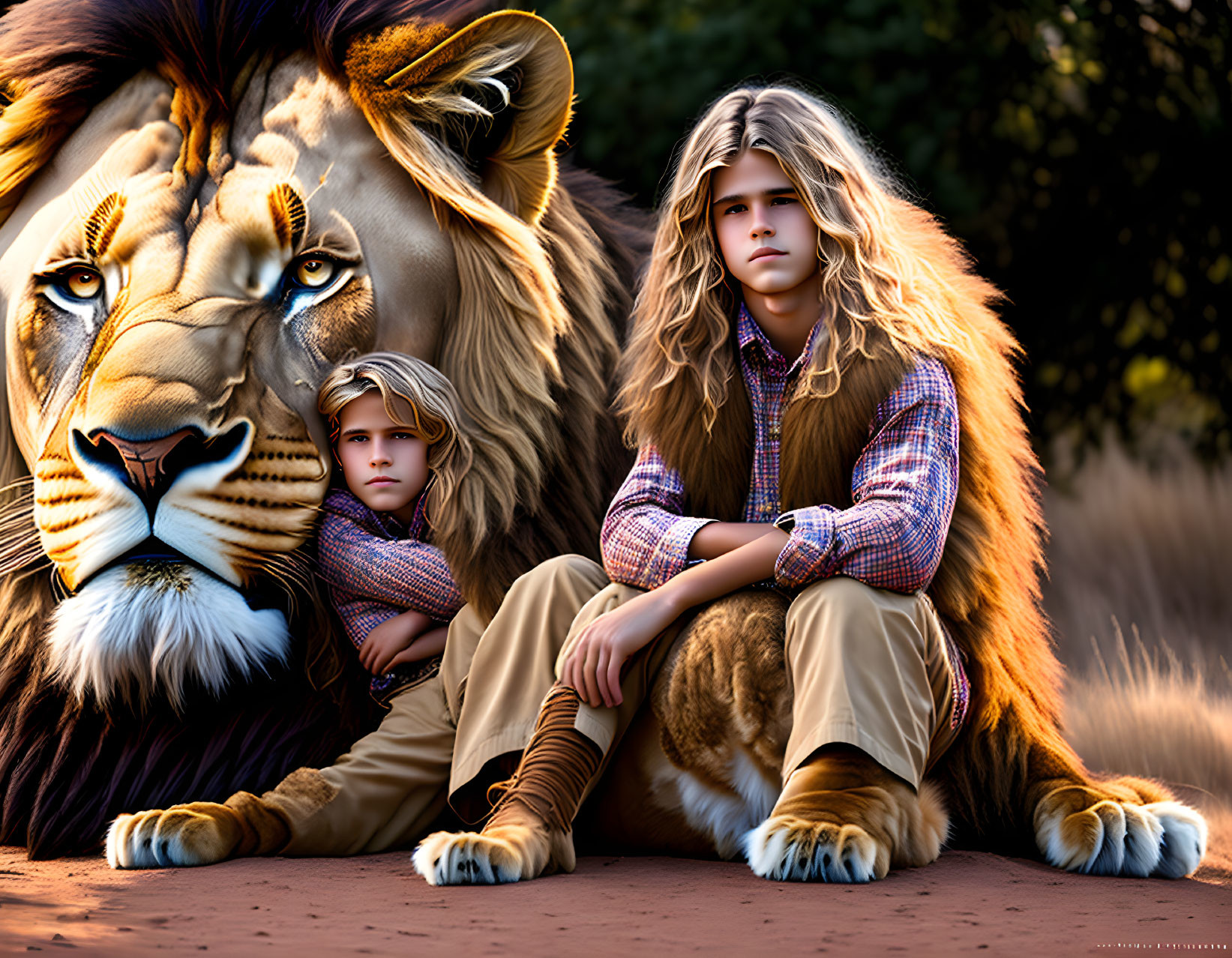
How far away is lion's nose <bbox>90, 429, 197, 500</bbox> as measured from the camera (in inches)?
122

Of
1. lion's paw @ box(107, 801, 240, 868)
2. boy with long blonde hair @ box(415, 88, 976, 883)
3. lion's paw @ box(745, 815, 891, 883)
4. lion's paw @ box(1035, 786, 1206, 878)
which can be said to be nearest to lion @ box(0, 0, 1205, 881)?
lion's paw @ box(1035, 786, 1206, 878)

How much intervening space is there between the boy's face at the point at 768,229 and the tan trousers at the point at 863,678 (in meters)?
0.66

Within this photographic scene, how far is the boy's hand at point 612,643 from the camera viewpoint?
2768mm

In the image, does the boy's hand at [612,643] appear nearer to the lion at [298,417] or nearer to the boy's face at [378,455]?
the lion at [298,417]

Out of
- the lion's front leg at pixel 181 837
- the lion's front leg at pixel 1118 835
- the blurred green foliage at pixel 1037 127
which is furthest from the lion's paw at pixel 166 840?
the blurred green foliage at pixel 1037 127

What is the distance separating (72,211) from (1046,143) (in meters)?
4.17

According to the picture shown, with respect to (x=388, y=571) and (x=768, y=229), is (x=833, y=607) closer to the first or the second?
(x=768, y=229)

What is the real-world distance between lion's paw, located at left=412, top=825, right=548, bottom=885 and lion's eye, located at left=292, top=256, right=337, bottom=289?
54.5 inches

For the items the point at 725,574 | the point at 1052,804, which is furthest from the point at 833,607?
the point at 1052,804

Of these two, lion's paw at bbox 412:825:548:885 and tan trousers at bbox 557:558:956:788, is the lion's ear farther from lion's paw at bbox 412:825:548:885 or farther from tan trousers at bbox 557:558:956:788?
lion's paw at bbox 412:825:548:885

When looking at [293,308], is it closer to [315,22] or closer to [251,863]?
[315,22]

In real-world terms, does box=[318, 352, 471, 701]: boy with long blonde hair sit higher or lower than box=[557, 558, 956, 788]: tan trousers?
higher

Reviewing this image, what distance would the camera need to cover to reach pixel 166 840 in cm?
279

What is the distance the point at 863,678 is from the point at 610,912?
0.60 metres
